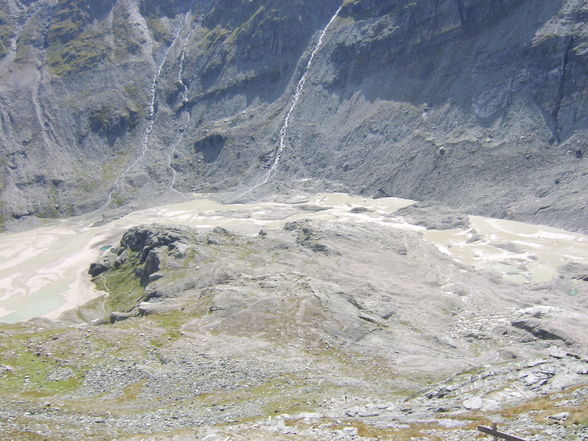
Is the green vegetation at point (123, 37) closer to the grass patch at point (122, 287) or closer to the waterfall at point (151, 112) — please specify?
the waterfall at point (151, 112)

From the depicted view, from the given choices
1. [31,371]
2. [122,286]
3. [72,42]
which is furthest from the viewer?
[72,42]

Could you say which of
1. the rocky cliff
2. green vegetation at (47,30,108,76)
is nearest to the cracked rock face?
the rocky cliff

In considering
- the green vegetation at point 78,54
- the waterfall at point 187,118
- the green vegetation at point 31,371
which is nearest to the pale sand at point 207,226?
the waterfall at point 187,118

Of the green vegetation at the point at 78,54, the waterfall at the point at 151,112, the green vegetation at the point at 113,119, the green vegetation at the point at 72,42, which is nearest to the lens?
the waterfall at the point at 151,112

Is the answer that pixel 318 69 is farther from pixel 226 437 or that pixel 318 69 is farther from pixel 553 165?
pixel 226 437

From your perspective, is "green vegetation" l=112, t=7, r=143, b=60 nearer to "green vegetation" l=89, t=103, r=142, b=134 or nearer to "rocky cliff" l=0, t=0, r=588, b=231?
"rocky cliff" l=0, t=0, r=588, b=231

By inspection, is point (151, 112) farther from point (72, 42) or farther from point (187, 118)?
point (72, 42)

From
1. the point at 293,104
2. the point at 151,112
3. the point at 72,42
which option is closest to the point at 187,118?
the point at 151,112
